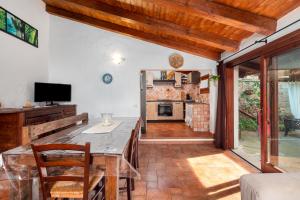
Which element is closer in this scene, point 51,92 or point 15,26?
point 15,26

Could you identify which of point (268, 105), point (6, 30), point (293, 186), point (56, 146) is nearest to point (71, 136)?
point (56, 146)

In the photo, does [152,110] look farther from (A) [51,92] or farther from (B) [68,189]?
(B) [68,189]

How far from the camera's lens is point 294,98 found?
3002 mm

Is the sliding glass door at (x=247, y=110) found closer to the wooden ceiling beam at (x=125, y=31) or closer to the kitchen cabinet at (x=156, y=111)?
the wooden ceiling beam at (x=125, y=31)

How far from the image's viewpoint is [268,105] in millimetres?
3541

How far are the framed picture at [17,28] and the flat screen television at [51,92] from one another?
3.05 feet

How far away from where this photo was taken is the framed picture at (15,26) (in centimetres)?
386

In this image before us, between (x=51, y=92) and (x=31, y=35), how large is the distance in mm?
1251

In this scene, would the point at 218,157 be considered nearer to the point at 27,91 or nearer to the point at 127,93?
the point at 127,93

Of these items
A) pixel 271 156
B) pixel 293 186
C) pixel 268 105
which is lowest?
pixel 271 156

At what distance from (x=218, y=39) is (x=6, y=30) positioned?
12.4 ft

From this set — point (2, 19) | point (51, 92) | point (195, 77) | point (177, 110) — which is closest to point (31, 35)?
point (2, 19)

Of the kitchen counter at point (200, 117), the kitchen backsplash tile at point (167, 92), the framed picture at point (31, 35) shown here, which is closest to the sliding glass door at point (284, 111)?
the kitchen counter at point (200, 117)

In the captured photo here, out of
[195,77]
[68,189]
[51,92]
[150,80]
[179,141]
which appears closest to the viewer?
[68,189]
